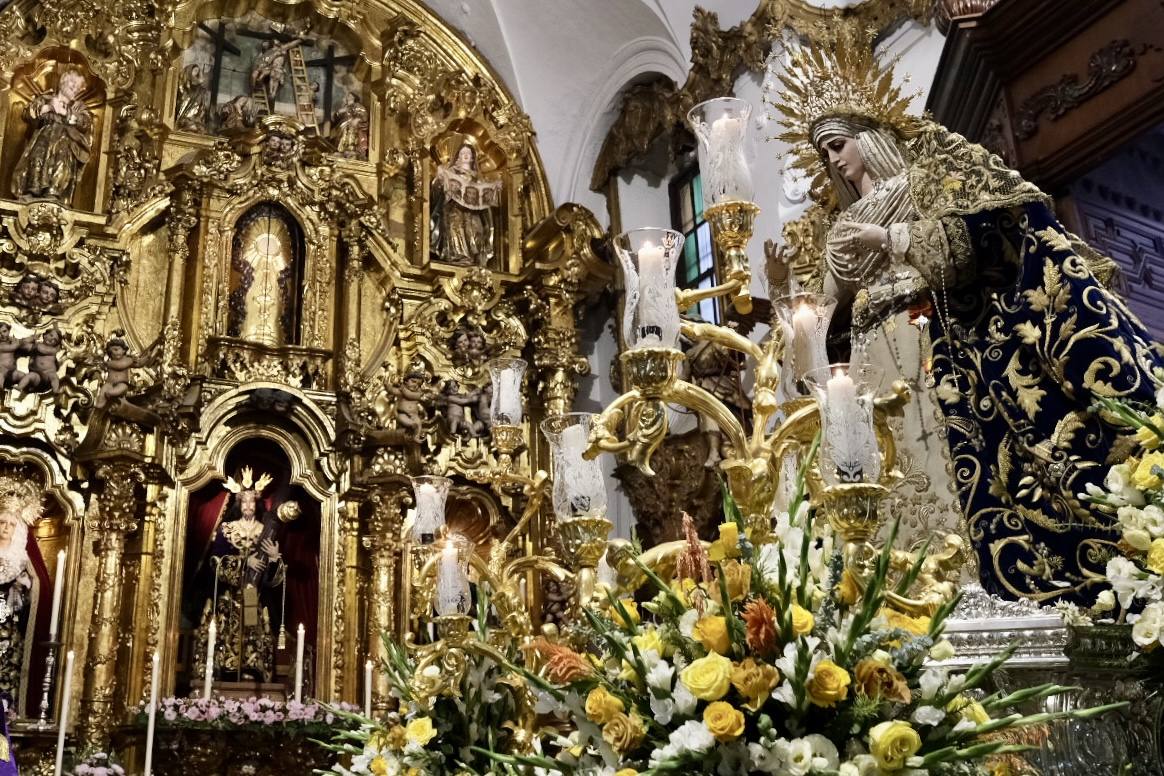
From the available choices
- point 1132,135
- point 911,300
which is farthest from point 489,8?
point 911,300

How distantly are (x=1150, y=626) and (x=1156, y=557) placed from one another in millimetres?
138

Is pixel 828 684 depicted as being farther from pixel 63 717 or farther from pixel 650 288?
pixel 63 717

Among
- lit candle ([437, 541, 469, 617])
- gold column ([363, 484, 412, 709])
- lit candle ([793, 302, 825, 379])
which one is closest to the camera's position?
lit candle ([793, 302, 825, 379])

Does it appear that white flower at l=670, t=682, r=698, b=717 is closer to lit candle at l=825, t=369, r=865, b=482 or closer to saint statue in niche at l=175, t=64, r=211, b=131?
lit candle at l=825, t=369, r=865, b=482

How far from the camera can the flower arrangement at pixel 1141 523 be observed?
6.53 ft

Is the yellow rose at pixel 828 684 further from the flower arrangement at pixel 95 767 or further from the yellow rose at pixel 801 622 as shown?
the flower arrangement at pixel 95 767

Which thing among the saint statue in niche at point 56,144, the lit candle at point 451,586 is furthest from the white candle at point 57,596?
the lit candle at point 451,586

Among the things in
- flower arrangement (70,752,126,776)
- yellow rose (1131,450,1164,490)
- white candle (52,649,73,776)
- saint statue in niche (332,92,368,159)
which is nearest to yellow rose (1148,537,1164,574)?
yellow rose (1131,450,1164,490)

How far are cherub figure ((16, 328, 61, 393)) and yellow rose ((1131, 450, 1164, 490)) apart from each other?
853 centimetres

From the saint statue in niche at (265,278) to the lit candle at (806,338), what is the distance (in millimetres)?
7139

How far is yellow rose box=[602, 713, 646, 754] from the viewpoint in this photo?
199 centimetres

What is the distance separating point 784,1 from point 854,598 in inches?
267

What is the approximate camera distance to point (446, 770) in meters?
3.74

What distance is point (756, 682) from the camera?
74.8 inches
